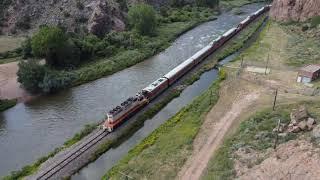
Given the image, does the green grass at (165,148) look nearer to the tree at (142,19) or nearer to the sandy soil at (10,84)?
the sandy soil at (10,84)

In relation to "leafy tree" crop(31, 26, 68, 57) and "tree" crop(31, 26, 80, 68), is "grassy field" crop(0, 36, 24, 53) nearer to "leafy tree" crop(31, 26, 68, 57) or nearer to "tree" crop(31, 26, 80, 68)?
"tree" crop(31, 26, 80, 68)

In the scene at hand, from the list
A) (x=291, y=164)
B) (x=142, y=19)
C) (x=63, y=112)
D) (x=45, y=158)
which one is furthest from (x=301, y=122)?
(x=142, y=19)

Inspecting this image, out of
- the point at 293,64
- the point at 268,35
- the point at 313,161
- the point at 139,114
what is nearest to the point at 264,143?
the point at 313,161

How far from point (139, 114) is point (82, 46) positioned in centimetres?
2511

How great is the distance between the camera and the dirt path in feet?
130

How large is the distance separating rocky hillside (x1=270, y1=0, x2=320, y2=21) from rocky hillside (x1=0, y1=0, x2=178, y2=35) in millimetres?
38793

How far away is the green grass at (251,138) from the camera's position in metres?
38.6

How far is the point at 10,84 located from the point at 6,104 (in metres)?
7.23

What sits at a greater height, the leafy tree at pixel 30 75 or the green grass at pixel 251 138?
the leafy tree at pixel 30 75

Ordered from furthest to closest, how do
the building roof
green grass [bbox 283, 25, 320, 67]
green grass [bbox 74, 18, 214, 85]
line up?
1. green grass [bbox 283, 25, 320, 67]
2. green grass [bbox 74, 18, 214, 85]
3. the building roof

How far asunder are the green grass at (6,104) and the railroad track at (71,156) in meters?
16.8

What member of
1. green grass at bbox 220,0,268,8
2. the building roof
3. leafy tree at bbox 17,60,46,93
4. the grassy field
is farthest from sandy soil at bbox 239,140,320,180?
green grass at bbox 220,0,268,8

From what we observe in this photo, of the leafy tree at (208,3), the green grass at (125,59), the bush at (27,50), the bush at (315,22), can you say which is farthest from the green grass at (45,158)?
the leafy tree at (208,3)

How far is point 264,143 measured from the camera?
135 feet
